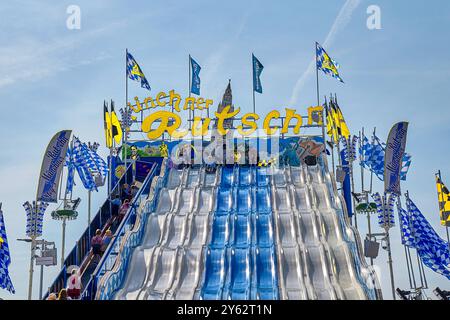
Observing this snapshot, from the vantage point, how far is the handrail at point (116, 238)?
18906 millimetres

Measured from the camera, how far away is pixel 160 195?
90.4 feet

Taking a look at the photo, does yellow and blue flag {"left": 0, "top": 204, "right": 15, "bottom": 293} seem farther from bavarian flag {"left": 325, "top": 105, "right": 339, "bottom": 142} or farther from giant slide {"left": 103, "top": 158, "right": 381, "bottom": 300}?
Answer: bavarian flag {"left": 325, "top": 105, "right": 339, "bottom": 142}

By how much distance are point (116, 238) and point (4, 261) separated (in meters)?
4.24

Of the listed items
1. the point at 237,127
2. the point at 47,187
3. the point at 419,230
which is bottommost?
the point at 419,230

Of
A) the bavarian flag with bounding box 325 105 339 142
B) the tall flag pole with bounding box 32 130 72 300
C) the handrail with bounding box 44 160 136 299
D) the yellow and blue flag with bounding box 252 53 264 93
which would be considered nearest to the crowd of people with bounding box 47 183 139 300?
the handrail with bounding box 44 160 136 299

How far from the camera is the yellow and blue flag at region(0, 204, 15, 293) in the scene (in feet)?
62.1

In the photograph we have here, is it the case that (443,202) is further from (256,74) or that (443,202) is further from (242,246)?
(256,74)

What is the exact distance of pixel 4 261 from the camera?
758 inches

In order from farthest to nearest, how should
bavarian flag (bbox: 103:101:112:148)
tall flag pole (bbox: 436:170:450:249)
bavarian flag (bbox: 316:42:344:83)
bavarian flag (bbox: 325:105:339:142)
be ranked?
bavarian flag (bbox: 316:42:344:83) < bavarian flag (bbox: 325:105:339:142) < bavarian flag (bbox: 103:101:112:148) < tall flag pole (bbox: 436:170:450:249)

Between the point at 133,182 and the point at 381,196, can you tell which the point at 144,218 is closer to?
the point at 133,182

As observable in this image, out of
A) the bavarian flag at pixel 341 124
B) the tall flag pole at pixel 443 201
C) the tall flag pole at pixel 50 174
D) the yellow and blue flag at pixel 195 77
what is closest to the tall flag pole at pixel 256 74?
the yellow and blue flag at pixel 195 77

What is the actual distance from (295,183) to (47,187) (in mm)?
11739

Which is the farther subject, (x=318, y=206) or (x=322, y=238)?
(x=318, y=206)
